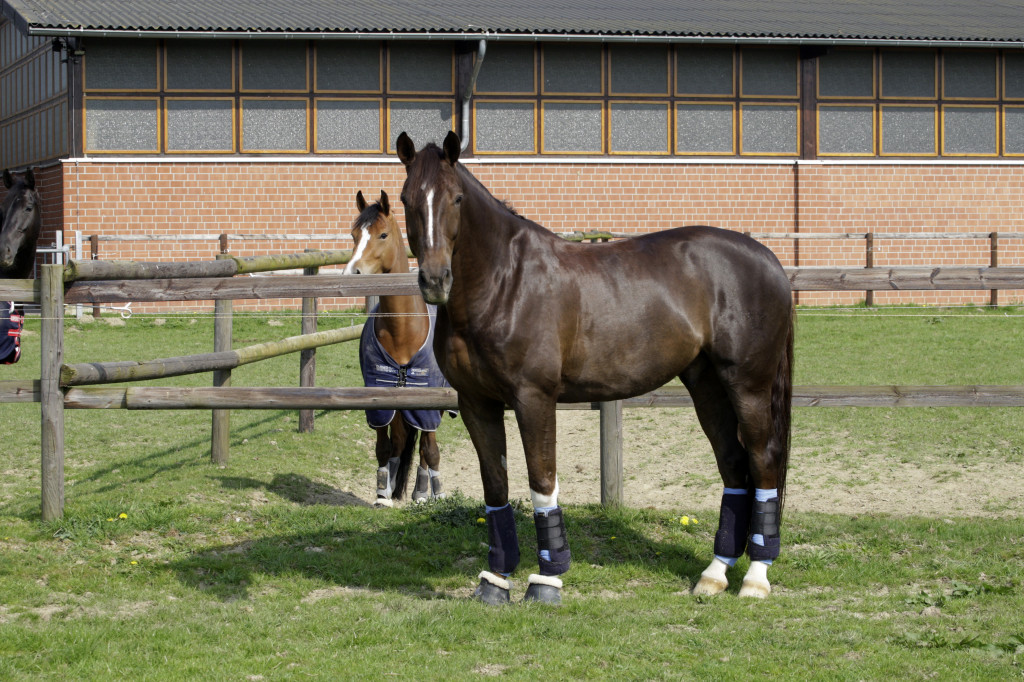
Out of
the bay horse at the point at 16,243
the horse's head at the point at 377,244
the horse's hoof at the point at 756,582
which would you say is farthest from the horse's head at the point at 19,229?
the horse's hoof at the point at 756,582

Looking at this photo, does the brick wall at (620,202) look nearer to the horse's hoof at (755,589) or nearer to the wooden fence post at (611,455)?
the wooden fence post at (611,455)

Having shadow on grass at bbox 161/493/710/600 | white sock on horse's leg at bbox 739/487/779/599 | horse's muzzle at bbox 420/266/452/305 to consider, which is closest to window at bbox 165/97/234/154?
shadow on grass at bbox 161/493/710/600

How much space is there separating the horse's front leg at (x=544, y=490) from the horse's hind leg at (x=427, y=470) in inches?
110

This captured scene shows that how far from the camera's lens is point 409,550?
617cm

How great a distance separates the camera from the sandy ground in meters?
7.46

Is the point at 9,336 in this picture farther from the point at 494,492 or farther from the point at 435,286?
the point at 435,286

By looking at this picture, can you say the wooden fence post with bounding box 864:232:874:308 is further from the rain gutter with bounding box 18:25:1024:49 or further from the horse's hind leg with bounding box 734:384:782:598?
the horse's hind leg with bounding box 734:384:782:598

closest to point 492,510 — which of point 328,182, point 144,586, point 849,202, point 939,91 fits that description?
point 144,586

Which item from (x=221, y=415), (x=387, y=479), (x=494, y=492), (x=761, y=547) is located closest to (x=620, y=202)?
(x=221, y=415)

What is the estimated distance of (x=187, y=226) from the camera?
20172 millimetres

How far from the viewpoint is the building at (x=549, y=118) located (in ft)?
65.2

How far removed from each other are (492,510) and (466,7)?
60.2ft

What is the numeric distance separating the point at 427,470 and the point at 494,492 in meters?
2.75

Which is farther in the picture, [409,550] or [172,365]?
[172,365]
